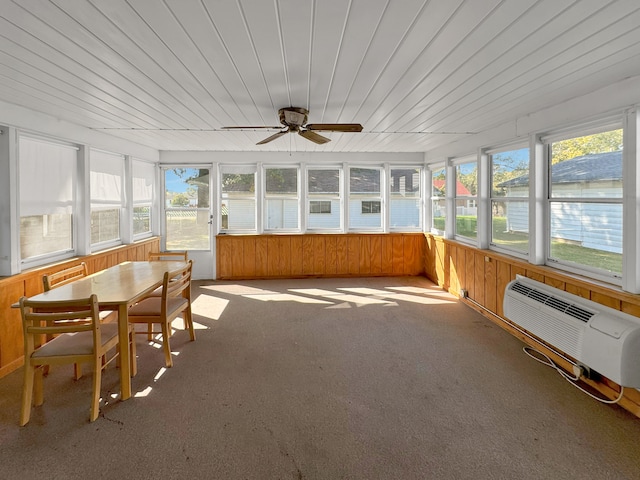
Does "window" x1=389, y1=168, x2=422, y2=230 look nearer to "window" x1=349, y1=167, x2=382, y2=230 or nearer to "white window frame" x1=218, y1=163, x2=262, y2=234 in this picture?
"window" x1=349, y1=167, x2=382, y2=230

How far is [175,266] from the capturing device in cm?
365

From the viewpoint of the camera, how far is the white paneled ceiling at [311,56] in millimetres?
1571

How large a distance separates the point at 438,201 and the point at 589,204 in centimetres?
324

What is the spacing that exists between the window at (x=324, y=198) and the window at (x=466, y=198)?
7.26ft

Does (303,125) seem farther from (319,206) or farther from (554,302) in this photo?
(319,206)

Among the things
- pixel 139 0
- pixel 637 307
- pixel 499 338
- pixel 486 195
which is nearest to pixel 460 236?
pixel 486 195

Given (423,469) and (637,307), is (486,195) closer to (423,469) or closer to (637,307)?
(637,307)

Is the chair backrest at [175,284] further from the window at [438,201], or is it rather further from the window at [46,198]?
the window at [438,201]

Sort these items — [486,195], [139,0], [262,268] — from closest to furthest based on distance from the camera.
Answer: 1. [139,0]
2. [486,195]
3. [262,268]

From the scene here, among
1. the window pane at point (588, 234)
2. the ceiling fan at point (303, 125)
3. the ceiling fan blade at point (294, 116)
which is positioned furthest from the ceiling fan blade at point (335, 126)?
the window pane at point (588, 234)

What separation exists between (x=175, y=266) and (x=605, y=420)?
395cm

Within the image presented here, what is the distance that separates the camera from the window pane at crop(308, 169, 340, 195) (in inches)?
255

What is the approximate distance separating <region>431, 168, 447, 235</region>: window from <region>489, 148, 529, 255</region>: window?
1.32m

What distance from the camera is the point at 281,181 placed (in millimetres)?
6422
